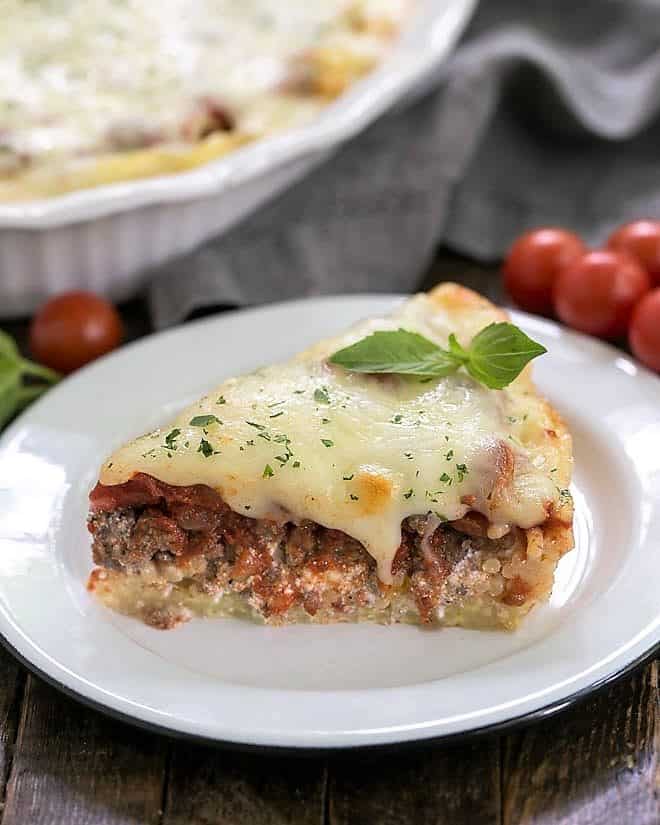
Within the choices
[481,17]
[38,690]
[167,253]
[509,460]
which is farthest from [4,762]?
[481,17]

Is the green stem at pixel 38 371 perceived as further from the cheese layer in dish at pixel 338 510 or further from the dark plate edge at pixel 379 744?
the dark plate edge at pixel 379 744

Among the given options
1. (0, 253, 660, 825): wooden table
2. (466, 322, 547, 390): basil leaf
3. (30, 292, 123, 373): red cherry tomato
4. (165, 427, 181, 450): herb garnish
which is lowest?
(30, 292, 123, 373): red cherry tomato

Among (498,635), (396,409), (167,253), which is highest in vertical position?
(396,409)

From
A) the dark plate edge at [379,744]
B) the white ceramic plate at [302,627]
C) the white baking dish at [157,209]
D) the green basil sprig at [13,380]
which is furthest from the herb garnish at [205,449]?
the white baking dish at [157,209]

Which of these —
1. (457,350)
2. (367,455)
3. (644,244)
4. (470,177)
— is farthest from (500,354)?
(470,177)

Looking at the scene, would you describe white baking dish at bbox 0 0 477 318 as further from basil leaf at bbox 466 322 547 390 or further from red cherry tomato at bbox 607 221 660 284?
basil leaf at bbox 466 322 547 390

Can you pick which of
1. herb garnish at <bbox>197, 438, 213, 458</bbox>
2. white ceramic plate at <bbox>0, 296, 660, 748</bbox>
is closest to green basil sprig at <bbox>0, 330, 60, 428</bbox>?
white ceramic plate at <bbox>0, 296, 660, 748</bbox>

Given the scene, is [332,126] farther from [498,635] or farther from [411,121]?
[498,635]
